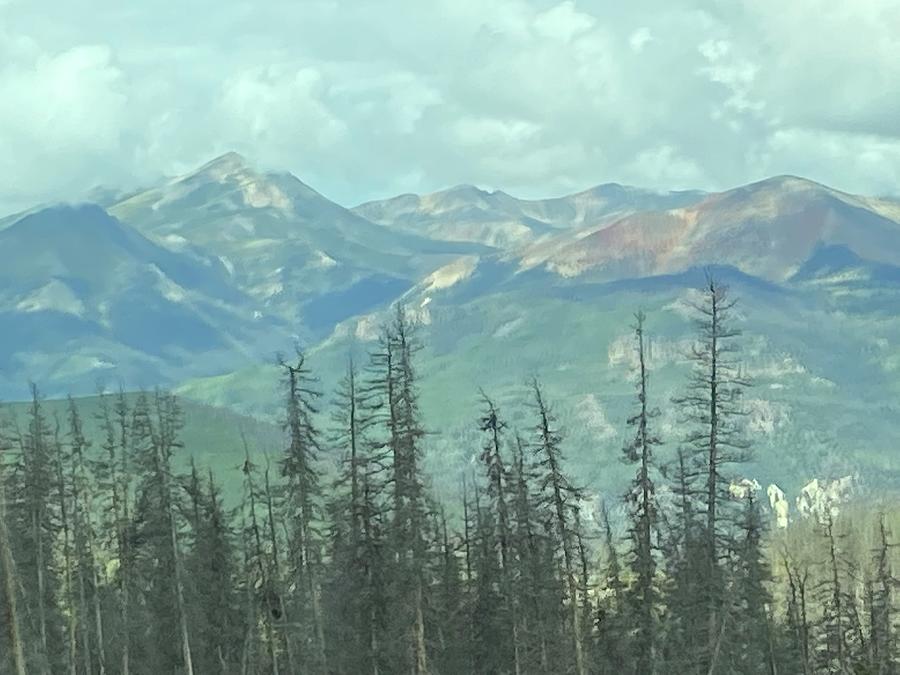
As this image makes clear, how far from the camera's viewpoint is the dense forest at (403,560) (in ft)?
171

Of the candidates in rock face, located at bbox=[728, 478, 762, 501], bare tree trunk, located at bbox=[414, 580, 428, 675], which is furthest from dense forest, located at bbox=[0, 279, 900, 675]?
rock face, located at bbox=[728, 478, 762, 501]

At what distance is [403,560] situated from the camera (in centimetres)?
5256

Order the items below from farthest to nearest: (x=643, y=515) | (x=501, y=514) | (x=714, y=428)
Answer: (x=501, y=514) → (x=643, y=515) → (x=714, y=428)

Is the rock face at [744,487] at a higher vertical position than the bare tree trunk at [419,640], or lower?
higher

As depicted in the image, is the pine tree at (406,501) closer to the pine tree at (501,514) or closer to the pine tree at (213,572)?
the pine tree at (501,514)

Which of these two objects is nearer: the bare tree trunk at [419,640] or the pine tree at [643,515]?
the bare tree trunk at [419,640]

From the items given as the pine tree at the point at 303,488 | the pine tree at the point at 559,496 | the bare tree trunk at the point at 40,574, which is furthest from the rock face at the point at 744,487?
the bare tree trunk at the point at 40,574

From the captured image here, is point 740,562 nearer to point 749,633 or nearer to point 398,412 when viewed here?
point 749,633

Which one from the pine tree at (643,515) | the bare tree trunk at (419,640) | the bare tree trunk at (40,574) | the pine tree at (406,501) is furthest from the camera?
the bare tree trunk at (40,574)

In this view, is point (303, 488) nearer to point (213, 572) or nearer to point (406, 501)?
point (406, 501)

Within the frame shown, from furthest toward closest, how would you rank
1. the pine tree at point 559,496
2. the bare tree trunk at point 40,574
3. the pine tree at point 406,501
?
the bare tree trunk at point 40,574, the pine tree at point 559,496, the pine tree at point 406,501

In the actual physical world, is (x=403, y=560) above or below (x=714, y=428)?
below

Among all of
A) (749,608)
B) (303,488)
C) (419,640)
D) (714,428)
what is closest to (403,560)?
(419,640)

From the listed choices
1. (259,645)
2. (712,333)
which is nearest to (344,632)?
(259,645)
